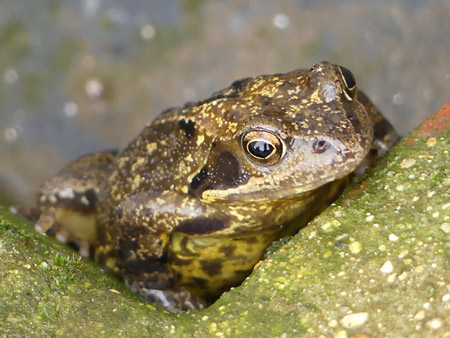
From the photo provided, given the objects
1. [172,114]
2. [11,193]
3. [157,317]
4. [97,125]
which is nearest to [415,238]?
[157,317]

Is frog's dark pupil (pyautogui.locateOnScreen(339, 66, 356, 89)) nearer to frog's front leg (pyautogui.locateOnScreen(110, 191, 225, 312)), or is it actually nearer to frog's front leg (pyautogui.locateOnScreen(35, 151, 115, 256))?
frog's front leg (pyautogui.locateOnScreen(110, 191, 225, 312))

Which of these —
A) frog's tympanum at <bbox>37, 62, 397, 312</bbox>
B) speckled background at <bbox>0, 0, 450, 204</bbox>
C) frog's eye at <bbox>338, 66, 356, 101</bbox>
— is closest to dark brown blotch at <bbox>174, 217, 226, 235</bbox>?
frog's tympanum at <bbox>37, 62, 397, 312</bbox>

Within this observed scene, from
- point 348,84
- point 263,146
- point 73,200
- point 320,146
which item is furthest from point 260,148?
point 73,200

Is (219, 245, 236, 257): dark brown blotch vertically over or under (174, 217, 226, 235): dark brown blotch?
under

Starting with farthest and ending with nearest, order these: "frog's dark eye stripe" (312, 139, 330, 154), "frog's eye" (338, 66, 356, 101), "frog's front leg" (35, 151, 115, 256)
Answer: "frog's front leg" (35, 151, 115, 256) < "frog's eye" (338, 66, 356, 101) < "frog's dark eye stripe" (312, 139, 330, 154)

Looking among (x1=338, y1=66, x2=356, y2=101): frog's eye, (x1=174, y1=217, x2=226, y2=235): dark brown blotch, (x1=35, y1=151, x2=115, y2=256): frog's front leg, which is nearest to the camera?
(x1=338, y1=66, x2=356, y2=101): frog's eye

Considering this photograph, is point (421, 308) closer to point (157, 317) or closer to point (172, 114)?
point (157, 317)

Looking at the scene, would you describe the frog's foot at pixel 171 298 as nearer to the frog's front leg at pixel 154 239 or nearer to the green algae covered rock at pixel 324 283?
the frog's front leg at pixel 154 239
